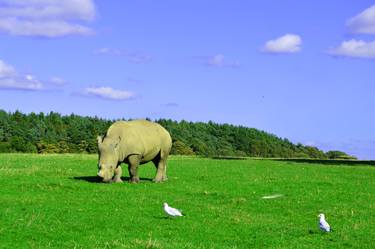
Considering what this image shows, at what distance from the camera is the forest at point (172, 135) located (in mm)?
97562

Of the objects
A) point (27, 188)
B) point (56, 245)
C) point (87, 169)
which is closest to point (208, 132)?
point (87, 169)

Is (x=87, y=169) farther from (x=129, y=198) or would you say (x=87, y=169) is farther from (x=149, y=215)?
(x=149, y=215)

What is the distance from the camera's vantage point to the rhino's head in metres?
30.2

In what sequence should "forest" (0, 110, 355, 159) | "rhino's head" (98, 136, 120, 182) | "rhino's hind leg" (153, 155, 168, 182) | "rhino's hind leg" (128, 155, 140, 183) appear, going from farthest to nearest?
"forest" (0, 110, 355, 159), "rhino's hind leg" (153, 155, 168, 182), "rhino's hind leg" (128, 155, 140, 183), "rhino's head" (98, 136, 120, 182)

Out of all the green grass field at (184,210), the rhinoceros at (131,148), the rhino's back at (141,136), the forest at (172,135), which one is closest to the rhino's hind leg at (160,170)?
the rhinoceros at (131,148)

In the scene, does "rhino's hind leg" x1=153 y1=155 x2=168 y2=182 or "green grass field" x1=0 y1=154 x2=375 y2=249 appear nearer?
"green grass field" x1=0 y1=154 x2=375 y2=249

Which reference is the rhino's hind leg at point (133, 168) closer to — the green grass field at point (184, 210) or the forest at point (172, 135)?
the green grass field at point (184, 210)

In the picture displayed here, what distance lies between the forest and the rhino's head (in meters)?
57.3

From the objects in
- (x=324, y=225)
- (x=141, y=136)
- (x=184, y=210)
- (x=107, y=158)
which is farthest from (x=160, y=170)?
(x=324, y=225)

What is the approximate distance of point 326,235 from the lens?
58.7ft

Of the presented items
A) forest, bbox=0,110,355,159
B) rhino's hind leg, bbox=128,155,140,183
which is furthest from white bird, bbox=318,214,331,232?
forest, bbox=0,110,355,159

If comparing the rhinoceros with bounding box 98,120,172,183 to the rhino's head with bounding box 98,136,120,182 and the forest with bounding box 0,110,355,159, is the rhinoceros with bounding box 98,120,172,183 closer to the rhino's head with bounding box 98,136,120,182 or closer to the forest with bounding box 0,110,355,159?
the rhino's head with bounding box 98,136,120,182

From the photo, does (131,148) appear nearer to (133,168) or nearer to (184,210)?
(133,168)

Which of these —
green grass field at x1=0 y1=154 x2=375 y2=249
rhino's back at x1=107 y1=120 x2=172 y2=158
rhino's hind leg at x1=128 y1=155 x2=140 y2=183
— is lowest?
green grass field at x1=0 y1=154 x2=375 y2=249
